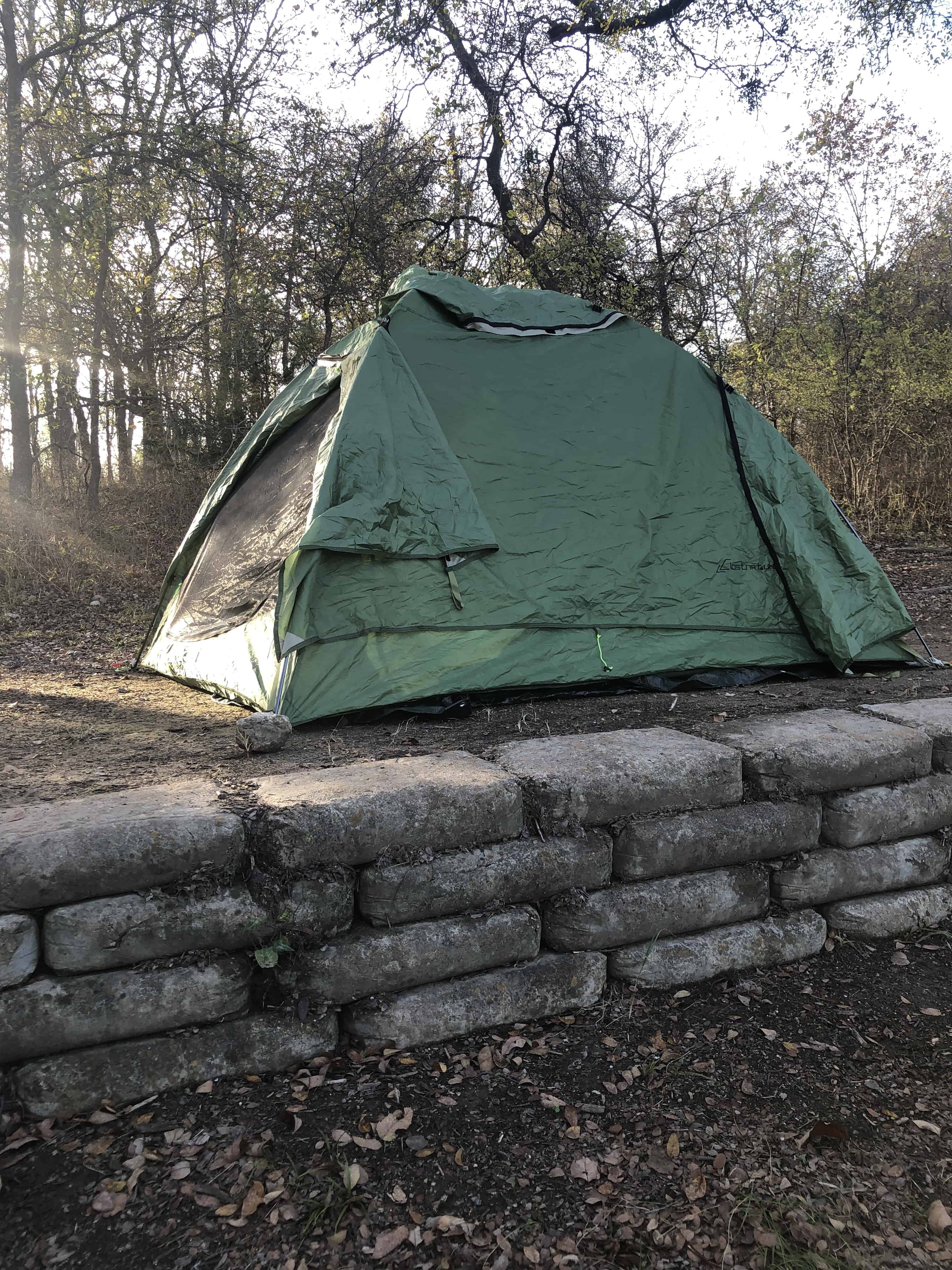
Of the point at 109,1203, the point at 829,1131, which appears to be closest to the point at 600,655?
the point at 829,1131

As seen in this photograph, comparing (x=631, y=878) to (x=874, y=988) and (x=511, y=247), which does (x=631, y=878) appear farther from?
(x=511, y=247)

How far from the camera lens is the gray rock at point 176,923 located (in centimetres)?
165

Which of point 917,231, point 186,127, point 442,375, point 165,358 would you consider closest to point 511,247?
point 186,127

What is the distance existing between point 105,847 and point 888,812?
2.28 meters

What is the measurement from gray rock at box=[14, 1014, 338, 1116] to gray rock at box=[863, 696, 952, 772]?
2154mm

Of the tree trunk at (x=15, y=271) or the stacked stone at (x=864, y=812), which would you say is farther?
the tree trunk at (x=15, y=271)

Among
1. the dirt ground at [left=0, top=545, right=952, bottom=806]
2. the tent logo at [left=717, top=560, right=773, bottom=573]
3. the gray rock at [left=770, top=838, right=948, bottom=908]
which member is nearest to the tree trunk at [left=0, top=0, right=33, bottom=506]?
the dirt ground at [left=0, top=545, right=952, bottom=806]

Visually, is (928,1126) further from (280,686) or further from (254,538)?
(254,538)

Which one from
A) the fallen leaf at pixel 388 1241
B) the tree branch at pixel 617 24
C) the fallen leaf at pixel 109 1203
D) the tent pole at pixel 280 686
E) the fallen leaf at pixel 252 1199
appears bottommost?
the fallen leaf at pixel 388 1241

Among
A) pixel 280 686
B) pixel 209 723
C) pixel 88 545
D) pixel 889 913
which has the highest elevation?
pixel 88 545

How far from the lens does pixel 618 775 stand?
7.31ft

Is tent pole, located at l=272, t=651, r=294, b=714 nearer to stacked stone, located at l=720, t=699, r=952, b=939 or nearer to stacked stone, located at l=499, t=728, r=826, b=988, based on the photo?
stacked stone, located at l=499, t=728, r=826, b=988

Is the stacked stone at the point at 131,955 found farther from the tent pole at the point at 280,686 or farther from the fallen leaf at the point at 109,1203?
the tent pole at the point at 280,686

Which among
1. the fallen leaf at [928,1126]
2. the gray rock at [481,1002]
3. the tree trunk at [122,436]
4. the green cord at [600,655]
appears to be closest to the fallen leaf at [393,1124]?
the gray rock at [481,1002]
